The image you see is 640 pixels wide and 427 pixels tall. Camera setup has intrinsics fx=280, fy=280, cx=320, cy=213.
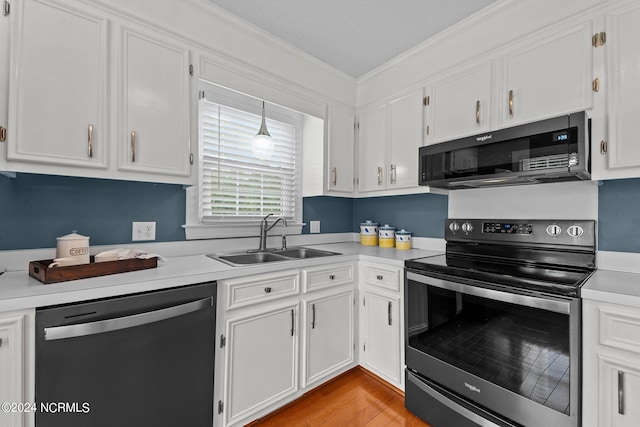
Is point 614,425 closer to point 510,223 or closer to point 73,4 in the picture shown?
point 510,223

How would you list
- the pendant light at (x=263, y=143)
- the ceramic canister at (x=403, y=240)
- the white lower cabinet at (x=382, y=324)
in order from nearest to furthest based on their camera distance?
the white lower cabinet at (x=382, y=324)
the pendant light at (x=263, y=143)
the ceramic canister at (x=403, y=240)

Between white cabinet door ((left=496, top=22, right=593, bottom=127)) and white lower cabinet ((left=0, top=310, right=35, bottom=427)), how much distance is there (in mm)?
2464

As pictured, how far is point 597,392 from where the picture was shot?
113cm

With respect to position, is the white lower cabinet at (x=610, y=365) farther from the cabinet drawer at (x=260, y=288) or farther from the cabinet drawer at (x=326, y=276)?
the cabinet drawer at (x=260, y=288)

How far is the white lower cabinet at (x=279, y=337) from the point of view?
147 cm

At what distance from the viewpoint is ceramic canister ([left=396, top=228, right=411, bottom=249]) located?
94.5 inches

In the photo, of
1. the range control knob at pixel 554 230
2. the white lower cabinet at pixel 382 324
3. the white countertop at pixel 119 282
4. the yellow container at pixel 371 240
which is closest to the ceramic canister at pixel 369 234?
the yellow container at pixel 371 240

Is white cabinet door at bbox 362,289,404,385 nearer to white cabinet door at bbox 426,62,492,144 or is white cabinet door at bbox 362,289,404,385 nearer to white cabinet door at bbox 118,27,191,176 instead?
white cabinet door at bbox 426,62,492,144

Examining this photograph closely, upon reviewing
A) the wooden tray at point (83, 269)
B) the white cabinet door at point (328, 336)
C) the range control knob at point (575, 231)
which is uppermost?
the range control knob at point (575, 231)

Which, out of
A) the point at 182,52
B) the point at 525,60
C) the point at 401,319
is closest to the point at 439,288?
the point at 401,319

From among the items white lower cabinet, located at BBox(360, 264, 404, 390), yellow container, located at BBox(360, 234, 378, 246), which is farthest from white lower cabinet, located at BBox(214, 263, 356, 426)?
yellow container, located at BBox(360, 234, 378, 246)

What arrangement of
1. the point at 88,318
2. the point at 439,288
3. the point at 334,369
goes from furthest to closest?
the point at 334,369, the point at 439,288, the point at 88,318

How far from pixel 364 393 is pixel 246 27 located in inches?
104

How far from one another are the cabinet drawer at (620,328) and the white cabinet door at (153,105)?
2.13 metres
